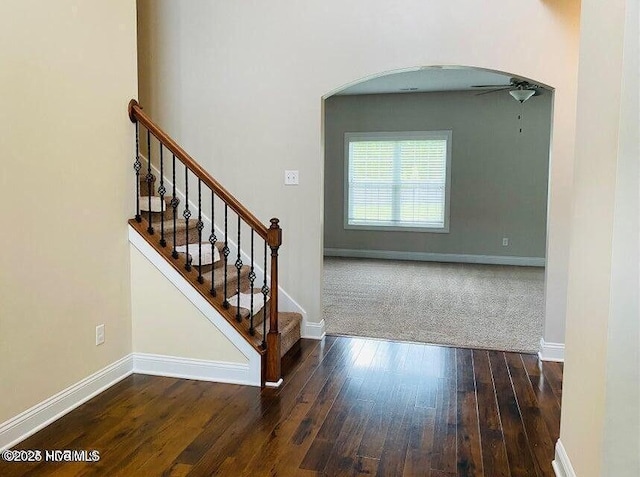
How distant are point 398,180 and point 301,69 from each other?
471 centimetres

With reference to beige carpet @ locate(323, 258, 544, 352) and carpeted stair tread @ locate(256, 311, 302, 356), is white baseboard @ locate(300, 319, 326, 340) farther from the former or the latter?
beige carpet @ locate(323, 258, 544, 352)

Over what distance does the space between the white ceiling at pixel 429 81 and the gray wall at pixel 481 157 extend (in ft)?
0.95

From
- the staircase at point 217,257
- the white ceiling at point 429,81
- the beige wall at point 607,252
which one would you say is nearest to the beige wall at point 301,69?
the staircase at point 217,257

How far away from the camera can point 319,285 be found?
4.12 meters

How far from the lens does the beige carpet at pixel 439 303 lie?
4.30 meters

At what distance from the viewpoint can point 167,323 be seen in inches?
129

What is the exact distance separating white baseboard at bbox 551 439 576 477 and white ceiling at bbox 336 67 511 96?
5.10 meters

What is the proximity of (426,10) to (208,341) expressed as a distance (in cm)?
294

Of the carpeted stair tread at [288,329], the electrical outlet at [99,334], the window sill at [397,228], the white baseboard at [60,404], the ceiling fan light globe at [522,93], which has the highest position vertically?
the ceiling fan light globe at [522,93]

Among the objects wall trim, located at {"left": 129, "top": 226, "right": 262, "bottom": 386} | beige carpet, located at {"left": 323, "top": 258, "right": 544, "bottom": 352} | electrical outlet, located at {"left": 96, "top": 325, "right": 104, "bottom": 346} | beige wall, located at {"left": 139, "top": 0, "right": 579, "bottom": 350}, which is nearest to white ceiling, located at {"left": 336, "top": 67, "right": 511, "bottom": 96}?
beige wall, located at {"left": 139, "top": 0, "right": 579, "bottom": 350}

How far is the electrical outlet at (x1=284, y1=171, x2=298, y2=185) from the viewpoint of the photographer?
4031mm

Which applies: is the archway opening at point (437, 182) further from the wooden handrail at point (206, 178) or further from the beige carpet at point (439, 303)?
the wooden handrail at point (206, 178)

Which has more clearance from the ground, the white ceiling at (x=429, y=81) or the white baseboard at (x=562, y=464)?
the white ceiling at (x=429, y=81)

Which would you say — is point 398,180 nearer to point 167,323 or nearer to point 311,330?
point 311,330
